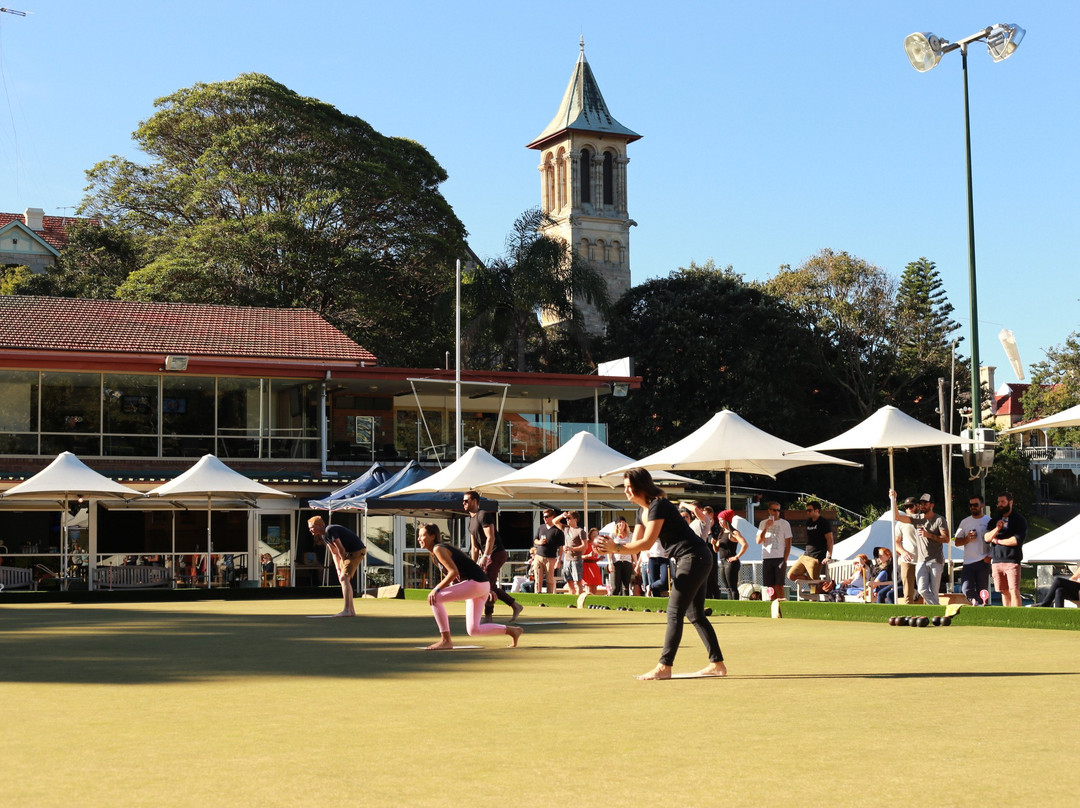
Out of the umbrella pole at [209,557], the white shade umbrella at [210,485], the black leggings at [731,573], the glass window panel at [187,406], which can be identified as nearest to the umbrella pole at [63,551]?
the white shade umbrella at [210,485]

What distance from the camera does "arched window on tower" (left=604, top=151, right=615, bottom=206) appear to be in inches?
3634

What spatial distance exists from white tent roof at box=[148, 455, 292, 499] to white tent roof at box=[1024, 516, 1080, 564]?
1473 centimetres

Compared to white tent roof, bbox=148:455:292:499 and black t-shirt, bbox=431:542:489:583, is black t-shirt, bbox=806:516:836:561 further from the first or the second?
white tent roof, bbox=148:455:292:499

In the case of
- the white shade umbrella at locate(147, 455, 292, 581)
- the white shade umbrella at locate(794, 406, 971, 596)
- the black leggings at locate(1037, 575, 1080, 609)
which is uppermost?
the white shade umbrella at locate(794, 406, 971, 596)

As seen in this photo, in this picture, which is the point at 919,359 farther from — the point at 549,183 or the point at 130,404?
the point at 549,183

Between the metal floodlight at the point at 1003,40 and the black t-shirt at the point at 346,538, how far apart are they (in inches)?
494

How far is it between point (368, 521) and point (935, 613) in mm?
19655

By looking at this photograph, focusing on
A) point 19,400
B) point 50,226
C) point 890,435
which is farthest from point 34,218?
point 890,435

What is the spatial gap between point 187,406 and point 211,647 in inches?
879

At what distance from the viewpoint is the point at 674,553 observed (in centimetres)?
931

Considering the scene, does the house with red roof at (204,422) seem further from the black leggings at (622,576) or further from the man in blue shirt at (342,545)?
the man in blue shirt at (342,545)

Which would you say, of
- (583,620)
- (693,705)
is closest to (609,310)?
(583,620)

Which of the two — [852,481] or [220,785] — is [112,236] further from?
[220,785]

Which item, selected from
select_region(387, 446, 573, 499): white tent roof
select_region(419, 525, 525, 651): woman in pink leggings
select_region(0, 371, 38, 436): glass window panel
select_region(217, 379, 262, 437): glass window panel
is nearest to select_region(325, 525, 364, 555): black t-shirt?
select_region(419, 525, 525, 651): woman in pink leggings
